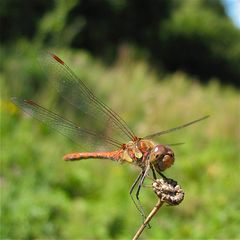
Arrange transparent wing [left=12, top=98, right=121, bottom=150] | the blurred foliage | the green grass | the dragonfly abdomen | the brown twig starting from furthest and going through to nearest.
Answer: the blurred foliage → the green grass → transparent wing [left=12, top=98, right=121, bottom=150] → the dragonfly abdomen → the brown twig

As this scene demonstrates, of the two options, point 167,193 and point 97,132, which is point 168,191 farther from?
point 97,132

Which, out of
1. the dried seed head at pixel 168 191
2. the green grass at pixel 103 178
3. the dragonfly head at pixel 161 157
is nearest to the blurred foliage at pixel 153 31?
the green grass at pixel 103 178

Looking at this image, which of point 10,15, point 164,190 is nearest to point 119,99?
point 10,15

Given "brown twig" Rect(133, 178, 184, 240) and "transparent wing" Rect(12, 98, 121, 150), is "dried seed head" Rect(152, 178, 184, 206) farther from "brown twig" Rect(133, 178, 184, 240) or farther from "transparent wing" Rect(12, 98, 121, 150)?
"transparent wing" Rect(12, 98, 121, 150)

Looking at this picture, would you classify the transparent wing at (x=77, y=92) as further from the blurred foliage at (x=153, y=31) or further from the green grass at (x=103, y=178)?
the blurred foliage at (x=153, y=31)

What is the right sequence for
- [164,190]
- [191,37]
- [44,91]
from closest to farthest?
[164,190] < [44,91] < [191,37]

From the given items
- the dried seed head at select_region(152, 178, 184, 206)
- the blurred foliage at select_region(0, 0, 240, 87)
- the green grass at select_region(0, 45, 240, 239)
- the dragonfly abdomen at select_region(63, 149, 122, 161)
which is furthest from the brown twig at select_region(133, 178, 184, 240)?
the blurred foliage at select_region(0, 0, 240, 87)

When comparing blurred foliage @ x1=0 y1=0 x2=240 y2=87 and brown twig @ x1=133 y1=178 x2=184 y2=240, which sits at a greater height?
blurred foliage @ x1=0 y1=0 x2=240 y2=87

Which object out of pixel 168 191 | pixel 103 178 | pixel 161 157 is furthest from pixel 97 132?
pixel 103 178

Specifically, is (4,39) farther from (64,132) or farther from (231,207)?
(64,132)
